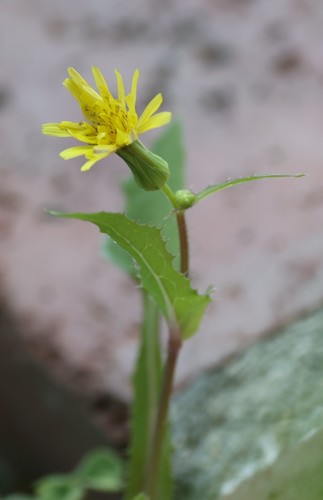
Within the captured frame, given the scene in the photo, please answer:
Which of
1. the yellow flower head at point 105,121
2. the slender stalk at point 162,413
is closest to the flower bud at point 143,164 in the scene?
the yellow flower head at point 105,121

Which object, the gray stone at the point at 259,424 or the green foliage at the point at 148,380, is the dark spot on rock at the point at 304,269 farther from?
the green foliage at the point at 148,380

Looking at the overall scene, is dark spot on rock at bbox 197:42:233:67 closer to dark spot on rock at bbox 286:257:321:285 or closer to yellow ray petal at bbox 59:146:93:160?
dark spot on rock at bbox 286:257:321:285

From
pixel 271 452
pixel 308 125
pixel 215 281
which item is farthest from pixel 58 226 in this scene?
pixel 271 452

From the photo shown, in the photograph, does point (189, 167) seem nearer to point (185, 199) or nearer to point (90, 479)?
point (90, 479)

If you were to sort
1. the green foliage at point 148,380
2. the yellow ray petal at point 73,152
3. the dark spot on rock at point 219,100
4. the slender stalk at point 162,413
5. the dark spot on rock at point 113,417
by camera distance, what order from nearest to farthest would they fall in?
the yellow ray petal at point 73,152, the slender stalk at point 162,413, the green foliage at point 148,380, the dark spot on rock at point 113,417, the dark spot on rock at point 219,100

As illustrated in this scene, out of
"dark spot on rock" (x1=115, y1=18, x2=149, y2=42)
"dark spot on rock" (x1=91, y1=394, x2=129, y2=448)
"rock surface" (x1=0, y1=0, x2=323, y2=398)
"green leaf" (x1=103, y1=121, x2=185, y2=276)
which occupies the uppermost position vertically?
"dark spot on rock" (x1=115, y1=18, x2=149, y2=42)

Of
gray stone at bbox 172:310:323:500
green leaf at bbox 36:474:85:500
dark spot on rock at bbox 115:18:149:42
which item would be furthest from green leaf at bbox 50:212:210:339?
dark spot on rock at bbox 115:18:149:42

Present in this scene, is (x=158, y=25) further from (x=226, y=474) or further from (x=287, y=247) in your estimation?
(x=226, y=474)
